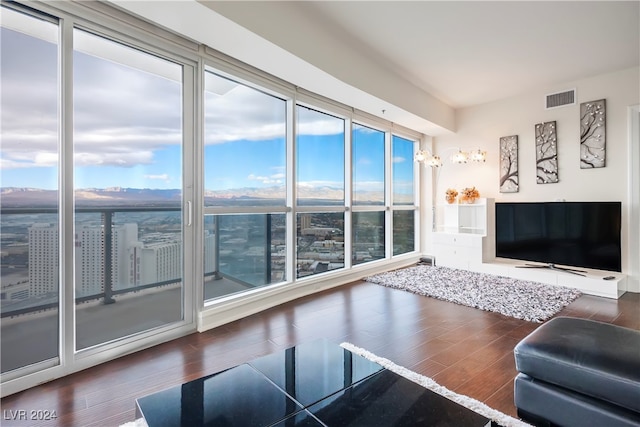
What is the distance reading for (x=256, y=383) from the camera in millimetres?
1483

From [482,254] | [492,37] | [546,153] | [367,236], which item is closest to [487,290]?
[482,254]

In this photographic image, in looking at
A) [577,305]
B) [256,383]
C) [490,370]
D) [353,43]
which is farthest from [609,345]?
[353,43]

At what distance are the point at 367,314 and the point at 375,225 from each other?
2343 mm

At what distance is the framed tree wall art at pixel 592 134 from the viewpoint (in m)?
4.34

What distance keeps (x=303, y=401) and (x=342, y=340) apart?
140 cm

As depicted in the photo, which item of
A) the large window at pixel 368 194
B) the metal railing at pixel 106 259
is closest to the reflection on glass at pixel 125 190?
the metal railing at pixel 106 259

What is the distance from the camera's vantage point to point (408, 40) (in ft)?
11.2

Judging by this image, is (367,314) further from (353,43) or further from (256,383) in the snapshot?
(353,43)

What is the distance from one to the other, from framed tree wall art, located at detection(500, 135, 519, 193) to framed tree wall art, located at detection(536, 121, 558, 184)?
0.97 feet

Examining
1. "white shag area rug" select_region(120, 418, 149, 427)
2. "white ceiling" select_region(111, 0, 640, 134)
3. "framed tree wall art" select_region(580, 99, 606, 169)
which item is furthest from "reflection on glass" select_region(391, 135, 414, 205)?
"white shag area rug" select_region(120, 418, 149, 427)

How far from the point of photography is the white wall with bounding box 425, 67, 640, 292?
13.8 ft

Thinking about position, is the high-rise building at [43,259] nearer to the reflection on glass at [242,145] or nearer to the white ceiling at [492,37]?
the reflection on glass at [242,145]

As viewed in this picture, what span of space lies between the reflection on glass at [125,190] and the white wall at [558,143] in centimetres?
487

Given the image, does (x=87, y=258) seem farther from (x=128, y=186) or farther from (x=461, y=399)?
(x=461, y=399)
